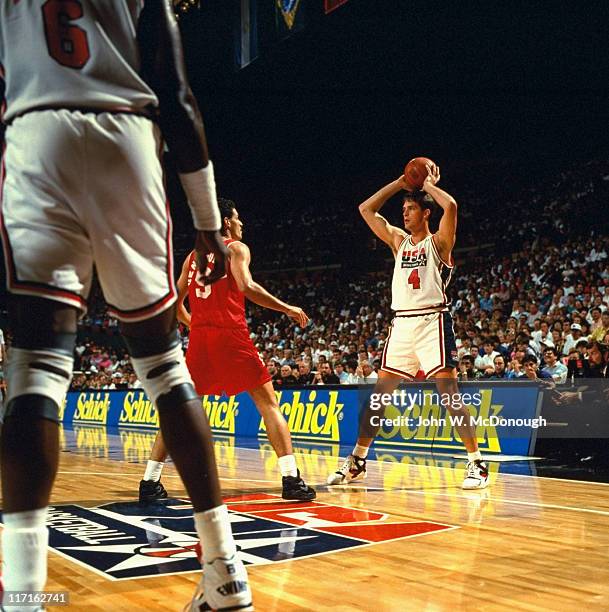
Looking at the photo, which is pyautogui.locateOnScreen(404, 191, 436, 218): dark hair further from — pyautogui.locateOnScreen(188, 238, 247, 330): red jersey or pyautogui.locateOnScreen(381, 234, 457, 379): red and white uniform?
pyautogui.locateOnScreen(188, 238, 247, 330): red jersey

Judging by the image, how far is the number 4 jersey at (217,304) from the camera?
202 inches

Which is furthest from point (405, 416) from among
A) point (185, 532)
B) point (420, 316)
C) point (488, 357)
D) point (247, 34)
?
point (185, 532)

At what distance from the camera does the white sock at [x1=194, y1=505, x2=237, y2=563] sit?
192cm

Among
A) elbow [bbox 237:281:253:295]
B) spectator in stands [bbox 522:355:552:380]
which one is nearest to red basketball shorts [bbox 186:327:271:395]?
elbow [bbox 237:281:253:295]

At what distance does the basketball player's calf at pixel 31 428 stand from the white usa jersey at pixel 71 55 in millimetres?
508

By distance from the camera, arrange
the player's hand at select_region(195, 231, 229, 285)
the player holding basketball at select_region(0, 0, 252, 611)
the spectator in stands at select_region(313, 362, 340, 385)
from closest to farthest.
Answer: the player holding basketball at select_region(0, 0, 252, 611)
the player's hand at select_region(195, 231, 229, 285)
the spectator in stands at select_region(313, 362, 340, 385)

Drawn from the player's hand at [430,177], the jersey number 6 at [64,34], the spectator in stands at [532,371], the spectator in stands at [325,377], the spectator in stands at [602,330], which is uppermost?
the player's hand at [430,177]

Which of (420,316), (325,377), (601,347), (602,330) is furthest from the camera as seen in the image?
(325,377)

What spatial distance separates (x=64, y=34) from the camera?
6.29ft

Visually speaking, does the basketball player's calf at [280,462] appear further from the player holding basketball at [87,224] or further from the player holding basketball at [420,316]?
the player holding basketball at [87,224]

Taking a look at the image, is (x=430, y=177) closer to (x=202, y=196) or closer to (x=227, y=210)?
(x=227, y=210)

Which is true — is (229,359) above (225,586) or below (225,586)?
above

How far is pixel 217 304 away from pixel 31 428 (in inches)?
132

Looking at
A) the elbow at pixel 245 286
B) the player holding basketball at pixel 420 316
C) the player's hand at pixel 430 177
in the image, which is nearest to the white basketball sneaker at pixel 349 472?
the player holding basketball at pixel 420 316
